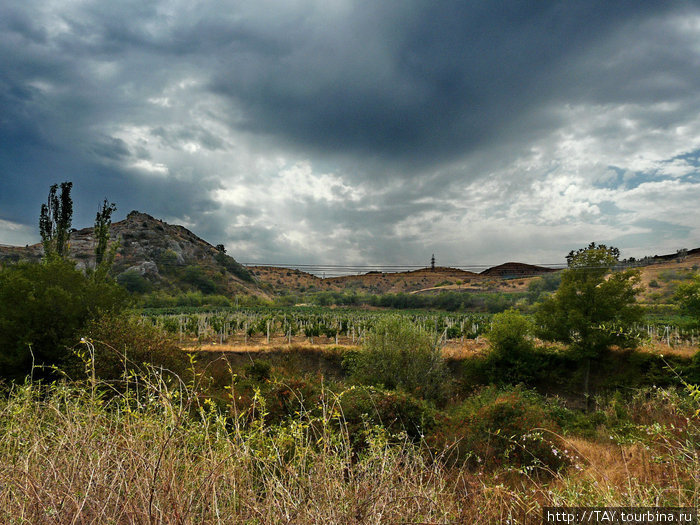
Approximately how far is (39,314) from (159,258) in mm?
97050

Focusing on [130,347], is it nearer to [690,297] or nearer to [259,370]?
[259,370]

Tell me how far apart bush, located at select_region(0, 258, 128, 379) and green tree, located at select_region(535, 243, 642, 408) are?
29825 mm

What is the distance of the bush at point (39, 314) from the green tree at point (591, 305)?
2982 centimetres

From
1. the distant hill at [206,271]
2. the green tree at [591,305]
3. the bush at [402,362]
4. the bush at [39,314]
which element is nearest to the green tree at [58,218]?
the bush at [39,314]

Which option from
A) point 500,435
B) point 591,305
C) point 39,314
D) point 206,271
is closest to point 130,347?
point 39,314

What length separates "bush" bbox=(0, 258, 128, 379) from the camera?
1667 cm

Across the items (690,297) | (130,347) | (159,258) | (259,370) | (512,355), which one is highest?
(159,258)

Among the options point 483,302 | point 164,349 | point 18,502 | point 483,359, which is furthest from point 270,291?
point 18,502

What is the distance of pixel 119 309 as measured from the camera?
806 inches

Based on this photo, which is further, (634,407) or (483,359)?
(483,359)

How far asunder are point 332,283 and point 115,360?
114 m

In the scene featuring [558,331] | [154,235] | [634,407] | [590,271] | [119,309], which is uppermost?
[154,235]

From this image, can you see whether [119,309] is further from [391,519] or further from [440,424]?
[391,519]

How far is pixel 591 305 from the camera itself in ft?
91.1
